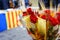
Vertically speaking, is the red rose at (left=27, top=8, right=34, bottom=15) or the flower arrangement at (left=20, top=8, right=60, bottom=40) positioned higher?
the red rose at (left=27, top=8, right=34, bottom=15)

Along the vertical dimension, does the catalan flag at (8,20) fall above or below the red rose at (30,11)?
below

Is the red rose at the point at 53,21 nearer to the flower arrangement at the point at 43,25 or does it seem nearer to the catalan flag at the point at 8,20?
the flower arrangement at the point at 43,25

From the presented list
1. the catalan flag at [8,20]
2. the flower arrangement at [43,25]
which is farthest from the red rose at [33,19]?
the catalan flag at [8,20]

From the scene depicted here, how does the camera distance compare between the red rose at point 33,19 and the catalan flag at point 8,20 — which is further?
the catalan flag at point 8,20

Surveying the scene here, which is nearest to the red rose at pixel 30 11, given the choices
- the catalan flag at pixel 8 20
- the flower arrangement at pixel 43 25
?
the flower arrangement at pixel 43 25

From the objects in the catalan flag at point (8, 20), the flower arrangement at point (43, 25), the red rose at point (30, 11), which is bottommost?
the catalan flag at point (8, 20)

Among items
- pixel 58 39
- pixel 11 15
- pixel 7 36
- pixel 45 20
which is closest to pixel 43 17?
pixel 45 20

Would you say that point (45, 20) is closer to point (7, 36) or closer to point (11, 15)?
point (7, 36)

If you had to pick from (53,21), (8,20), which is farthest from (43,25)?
(8,20)

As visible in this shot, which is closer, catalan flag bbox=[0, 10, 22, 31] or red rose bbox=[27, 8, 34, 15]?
red rose bbox=[27, 8, 34, 15]

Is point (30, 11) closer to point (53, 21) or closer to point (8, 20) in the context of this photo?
point (53, 21)

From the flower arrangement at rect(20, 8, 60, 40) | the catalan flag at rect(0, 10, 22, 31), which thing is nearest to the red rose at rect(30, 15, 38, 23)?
the flower arrangement at rect(20, 8, 60, 40)

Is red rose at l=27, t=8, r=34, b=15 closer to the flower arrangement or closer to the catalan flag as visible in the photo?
the flower arrangement

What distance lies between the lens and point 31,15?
0.63 meters
